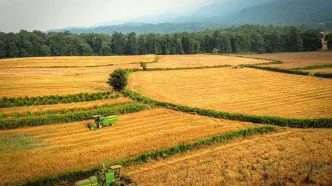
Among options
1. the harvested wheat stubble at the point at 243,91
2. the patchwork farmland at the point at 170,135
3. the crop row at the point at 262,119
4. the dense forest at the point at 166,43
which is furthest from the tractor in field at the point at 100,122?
the dense forest at the point at 166,43

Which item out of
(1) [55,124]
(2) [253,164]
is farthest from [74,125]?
(2) [253,164]

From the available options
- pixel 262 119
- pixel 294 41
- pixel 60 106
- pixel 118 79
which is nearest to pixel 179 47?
pixel 294 41

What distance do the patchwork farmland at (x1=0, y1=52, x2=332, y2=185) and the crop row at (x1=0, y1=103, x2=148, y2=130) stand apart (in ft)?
0.36

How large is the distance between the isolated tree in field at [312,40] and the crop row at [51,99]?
10152 cm

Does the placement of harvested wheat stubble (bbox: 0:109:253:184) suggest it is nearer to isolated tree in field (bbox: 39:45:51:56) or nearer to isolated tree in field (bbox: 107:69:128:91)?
isolated tree in field (bbox: 107:69:128:91)

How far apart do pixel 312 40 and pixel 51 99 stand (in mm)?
109951

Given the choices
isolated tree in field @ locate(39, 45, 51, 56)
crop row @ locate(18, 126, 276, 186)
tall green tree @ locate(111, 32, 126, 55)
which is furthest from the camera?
tall green tree @ locate(111, 32, 126, 55)

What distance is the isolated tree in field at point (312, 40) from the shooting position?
392 ft

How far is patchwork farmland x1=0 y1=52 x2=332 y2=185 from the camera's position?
22.7m

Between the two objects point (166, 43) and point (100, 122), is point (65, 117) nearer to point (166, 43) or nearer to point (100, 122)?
point (100, 122)

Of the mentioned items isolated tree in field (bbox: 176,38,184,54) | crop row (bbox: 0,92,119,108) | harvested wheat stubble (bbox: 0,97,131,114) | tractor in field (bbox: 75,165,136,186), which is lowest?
tractor in field (bbox: 75,165,136,186)

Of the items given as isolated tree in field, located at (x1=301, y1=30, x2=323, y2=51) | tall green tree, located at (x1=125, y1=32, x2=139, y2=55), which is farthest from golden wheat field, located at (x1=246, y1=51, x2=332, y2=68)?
tall green tree, located at (x1=125, y1=32, x2=139, y2=55)

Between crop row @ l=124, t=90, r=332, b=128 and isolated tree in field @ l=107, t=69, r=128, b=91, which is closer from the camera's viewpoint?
crop row @ l=124, t=90, r=332, b=128

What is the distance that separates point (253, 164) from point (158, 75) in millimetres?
41981
